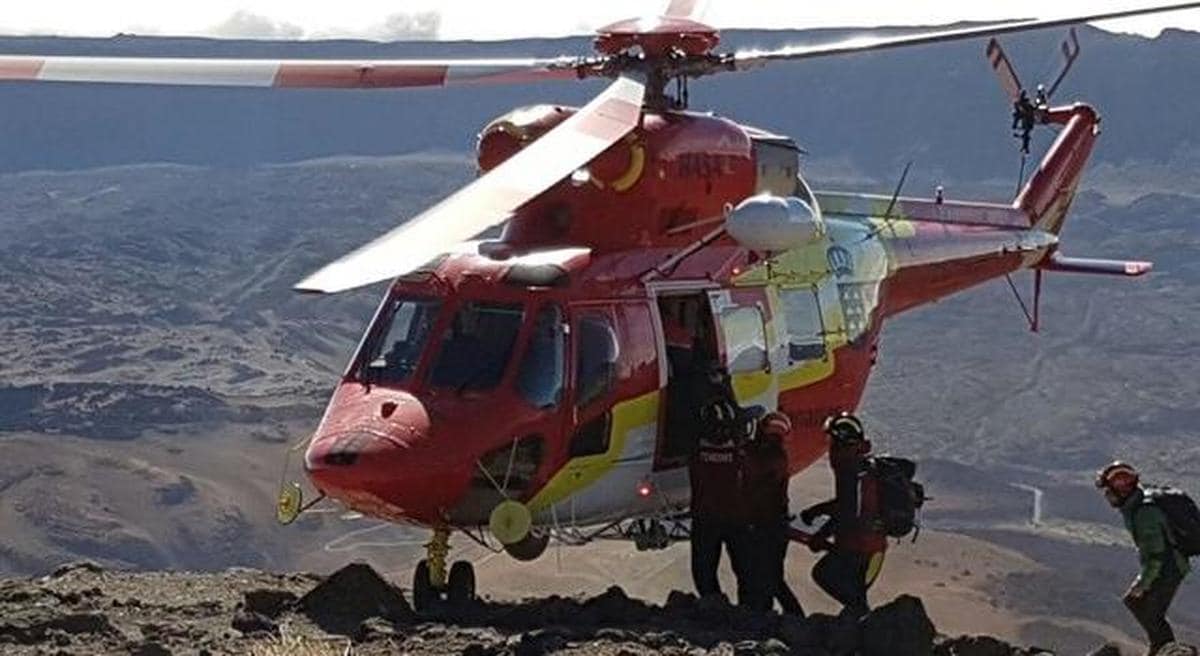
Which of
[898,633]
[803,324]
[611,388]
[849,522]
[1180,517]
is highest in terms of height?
[803,324]

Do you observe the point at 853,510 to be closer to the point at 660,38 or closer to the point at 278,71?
the point at 660,38

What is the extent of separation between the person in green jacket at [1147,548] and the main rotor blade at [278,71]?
4.84m

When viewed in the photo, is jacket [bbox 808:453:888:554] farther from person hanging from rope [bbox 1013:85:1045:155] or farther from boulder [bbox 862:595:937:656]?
person hanging from rope [bbox 1013:85:1045:155]

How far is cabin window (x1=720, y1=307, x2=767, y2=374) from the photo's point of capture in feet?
A: 44.4

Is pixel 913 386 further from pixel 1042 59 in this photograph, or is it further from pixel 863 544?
pixel 863 544

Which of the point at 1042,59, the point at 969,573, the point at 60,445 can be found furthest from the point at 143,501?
the point at 1042,59

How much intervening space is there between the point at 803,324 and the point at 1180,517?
174 inches

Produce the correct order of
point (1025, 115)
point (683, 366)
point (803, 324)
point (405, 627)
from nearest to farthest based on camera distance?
1. point (405, 627)
2. point (683, 366)
3. point (803, 324)
4. point (1025, 115)

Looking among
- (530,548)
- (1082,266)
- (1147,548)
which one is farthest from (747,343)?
(1082,266)

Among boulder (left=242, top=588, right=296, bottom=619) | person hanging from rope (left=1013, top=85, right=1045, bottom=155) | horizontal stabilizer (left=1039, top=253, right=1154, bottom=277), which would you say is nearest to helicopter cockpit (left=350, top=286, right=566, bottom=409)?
boulder (left=242, top=588, right=296, bottom=619)

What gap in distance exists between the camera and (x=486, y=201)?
8.98 metres

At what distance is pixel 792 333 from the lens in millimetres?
14484

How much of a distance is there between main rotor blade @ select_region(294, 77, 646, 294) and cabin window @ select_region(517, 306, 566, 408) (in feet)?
5.30

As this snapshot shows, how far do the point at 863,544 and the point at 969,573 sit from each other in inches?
1960
